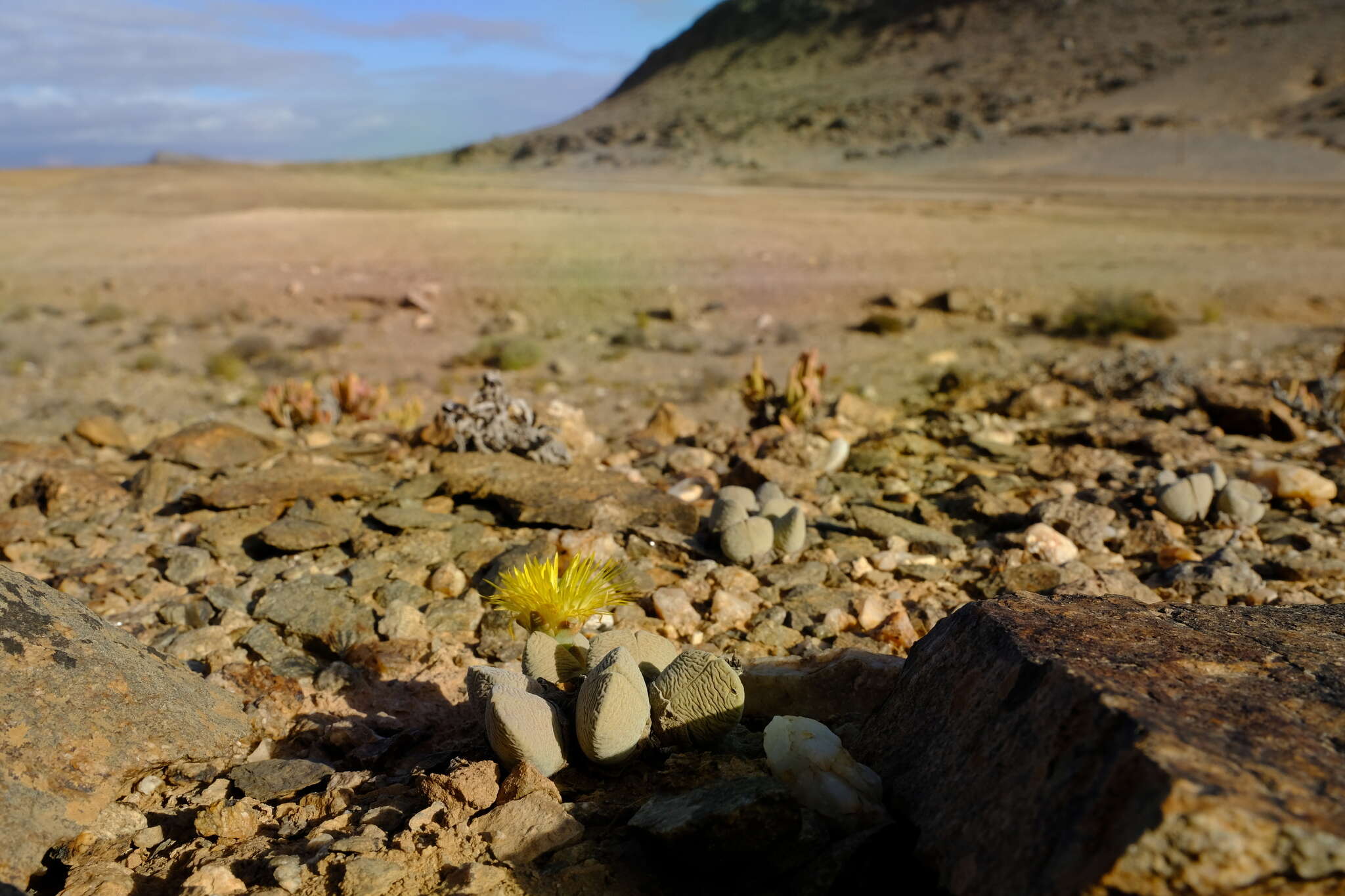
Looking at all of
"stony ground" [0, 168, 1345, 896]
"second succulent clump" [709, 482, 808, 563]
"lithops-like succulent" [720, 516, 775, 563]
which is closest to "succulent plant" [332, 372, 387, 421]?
"stony ground" [0, 168, 1345, 896]

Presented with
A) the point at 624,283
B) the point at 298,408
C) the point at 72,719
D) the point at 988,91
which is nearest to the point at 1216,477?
the point at 72,719

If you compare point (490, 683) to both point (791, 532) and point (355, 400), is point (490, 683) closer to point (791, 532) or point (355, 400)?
point (791, 532)

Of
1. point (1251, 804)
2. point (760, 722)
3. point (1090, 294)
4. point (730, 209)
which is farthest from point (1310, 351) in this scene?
point (730, 209)

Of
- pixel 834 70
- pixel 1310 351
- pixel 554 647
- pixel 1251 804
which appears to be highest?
pixel 834 70

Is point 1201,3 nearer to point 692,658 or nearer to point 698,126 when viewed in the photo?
point 698,126

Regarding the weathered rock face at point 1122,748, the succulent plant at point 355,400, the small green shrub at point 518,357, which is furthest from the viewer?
the small green shrub at point 518,357

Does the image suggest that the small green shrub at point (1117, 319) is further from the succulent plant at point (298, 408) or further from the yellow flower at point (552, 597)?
the yellow flower at point (552, 597)

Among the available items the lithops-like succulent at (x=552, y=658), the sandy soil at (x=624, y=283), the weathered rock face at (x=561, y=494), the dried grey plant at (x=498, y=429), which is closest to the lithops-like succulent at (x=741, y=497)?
the weathered rock face at (x=561, y=494)
